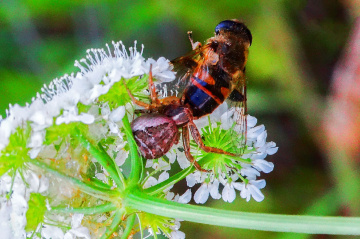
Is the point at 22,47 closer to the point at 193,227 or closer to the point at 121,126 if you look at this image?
the point at 193,227

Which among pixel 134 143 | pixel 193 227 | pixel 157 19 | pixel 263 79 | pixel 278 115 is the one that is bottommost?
pixel 193 227

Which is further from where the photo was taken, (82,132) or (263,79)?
(263,79)

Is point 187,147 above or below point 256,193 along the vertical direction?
above

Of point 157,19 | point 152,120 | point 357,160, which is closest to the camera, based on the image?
point 152,120

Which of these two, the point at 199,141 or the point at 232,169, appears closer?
the point at 199,141

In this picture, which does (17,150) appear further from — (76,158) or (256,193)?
(256,193)

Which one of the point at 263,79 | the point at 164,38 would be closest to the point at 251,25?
the point at 263,79

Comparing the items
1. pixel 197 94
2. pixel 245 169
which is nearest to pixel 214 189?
A: pixel 245 169
